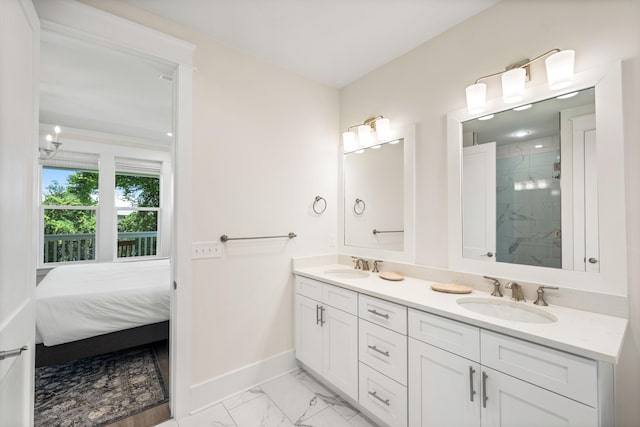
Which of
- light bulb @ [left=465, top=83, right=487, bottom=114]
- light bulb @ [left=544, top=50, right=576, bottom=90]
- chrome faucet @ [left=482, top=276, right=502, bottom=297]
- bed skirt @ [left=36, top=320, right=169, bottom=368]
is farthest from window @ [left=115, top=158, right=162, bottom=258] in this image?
light bulb @ [left=544, top=50, right=576, bottom=90]

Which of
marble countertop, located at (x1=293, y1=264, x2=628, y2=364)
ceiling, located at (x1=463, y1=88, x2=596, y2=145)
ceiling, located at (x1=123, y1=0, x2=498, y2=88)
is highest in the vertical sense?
ceiling, located at (x1=123, y1=0, x2=498, y2=88)

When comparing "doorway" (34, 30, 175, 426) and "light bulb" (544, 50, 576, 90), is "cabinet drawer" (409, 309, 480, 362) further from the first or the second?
"doorway" (34, 30, 175, 426)

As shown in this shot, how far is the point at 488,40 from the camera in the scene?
67.4 inches

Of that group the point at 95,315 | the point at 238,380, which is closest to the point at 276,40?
the point at 238,380

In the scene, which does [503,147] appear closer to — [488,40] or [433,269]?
[488,40]

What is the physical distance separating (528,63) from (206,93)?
202 centimetres

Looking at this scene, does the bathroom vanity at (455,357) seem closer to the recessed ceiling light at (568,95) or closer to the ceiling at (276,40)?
the recessed ceiling light at (568,95)

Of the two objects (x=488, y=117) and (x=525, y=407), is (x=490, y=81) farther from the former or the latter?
(x=525, y=407)

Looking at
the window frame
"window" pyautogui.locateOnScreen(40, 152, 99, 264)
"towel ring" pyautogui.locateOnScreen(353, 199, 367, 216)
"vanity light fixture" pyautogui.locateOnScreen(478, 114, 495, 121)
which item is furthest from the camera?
the window frame

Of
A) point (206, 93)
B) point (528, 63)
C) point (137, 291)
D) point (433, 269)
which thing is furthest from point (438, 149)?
point (137, 291)

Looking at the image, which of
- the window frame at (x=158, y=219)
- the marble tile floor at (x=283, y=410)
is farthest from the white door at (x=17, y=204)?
the window frame at (x=158, y=219)

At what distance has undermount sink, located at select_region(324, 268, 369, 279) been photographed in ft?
7.86

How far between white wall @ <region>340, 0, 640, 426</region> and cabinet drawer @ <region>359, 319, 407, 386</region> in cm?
67

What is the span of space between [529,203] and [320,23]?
175cm
